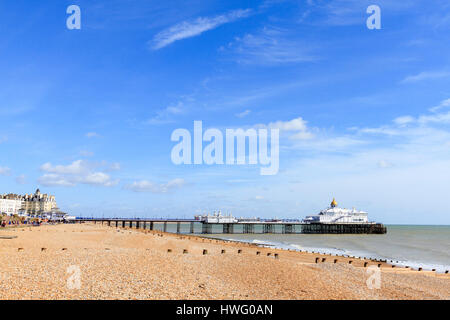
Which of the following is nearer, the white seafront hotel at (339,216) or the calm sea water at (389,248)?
the calm sea water at (389,248)

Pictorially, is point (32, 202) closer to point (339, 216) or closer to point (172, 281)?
point (339, 216)

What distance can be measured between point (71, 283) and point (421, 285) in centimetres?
1741

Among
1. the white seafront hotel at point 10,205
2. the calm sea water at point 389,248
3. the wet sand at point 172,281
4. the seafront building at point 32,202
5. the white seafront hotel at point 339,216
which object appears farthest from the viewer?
the seafront building at point 32,202

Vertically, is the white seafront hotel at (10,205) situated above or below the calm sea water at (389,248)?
above

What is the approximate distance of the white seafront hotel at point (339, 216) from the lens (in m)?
118

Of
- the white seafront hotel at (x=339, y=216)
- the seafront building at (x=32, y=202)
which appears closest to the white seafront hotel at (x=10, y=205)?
the seafront building at (x=32, y=202)

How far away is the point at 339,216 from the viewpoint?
119 meters

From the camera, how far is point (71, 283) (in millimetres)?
12094

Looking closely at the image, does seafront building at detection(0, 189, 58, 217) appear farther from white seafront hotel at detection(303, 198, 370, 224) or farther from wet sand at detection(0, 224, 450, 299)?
wet sand at detection(0, 224, 450, 299)

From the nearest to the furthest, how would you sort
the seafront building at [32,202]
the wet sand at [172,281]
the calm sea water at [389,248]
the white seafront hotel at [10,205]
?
1. the wet sand at [172,281]
2. the calm sea water at [389,248]
3. the white seafront hotel at [10,205]
4. the seafront building at [32,202]

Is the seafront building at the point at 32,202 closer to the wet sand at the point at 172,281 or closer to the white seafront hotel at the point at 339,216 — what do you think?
the white seafront hotel at the point at 339,216

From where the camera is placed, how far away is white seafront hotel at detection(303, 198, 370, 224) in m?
118

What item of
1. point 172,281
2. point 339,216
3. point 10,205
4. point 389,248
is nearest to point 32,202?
point 10,205
